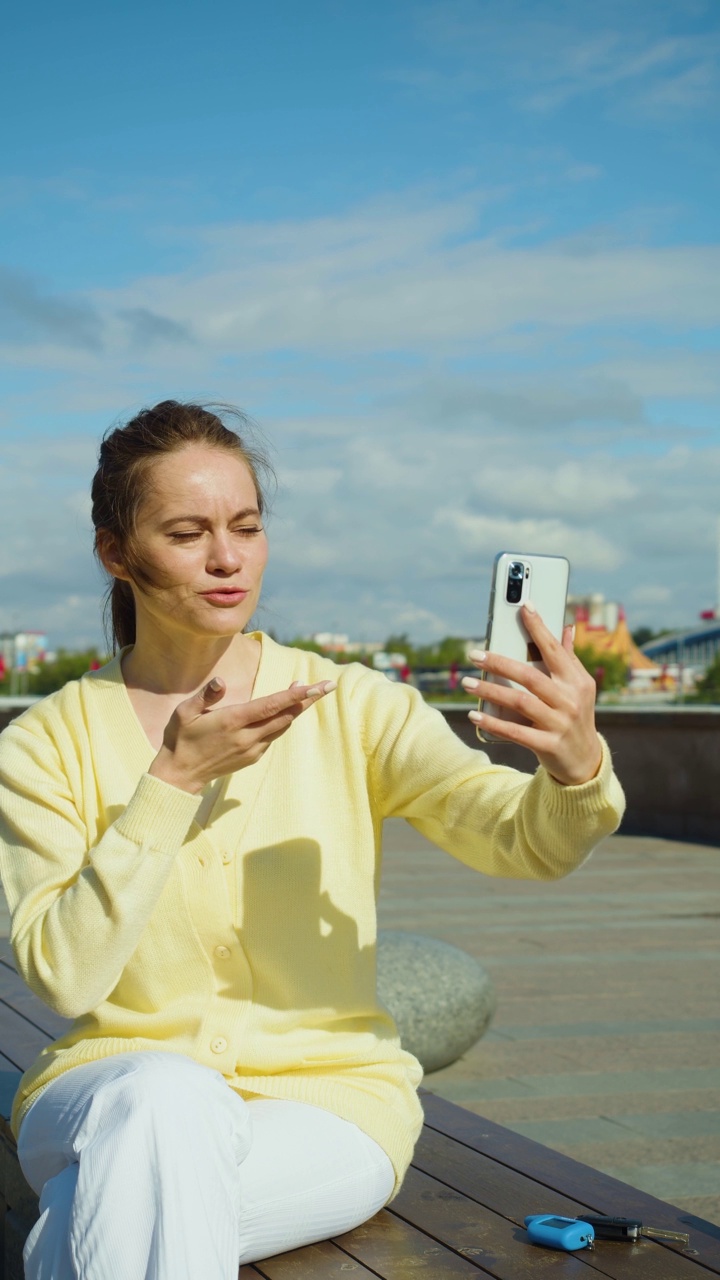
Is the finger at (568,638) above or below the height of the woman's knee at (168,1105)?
above

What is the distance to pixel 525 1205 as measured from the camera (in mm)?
2668

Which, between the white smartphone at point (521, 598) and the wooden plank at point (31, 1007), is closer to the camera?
the white smartphone at point (521, 598)

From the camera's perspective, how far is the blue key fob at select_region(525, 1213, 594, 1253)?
8.00 feet

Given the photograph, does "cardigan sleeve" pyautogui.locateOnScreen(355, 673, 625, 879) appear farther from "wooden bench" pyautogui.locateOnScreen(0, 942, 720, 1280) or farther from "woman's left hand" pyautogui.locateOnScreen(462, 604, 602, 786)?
"wooden bench" pyautogui.locateOnScreen(0, 942, 720, 1280)

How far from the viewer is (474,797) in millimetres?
2762

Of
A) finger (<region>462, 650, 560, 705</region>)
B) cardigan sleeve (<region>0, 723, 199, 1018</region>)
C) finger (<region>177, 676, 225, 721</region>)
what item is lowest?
cardigan sleeve (<region>0, 723, 199, 1018</region>)

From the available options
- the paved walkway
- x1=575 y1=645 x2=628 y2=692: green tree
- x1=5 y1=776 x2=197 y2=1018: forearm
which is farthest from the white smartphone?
x1=575 y1=645 x2=628 y2=692: green tree

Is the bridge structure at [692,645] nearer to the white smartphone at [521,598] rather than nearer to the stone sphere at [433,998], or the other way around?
the stone sphere at [433,998]

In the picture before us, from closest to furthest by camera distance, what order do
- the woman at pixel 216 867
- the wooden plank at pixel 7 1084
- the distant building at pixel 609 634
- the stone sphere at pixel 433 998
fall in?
the woman at pixel 216 867 → the wooden plank at pixel 7 1084 → the stone sphere at pixel 433 998 → the distant building at pixel 609 634

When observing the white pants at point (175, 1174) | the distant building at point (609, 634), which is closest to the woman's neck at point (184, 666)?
the white pants at point (175, 1174)

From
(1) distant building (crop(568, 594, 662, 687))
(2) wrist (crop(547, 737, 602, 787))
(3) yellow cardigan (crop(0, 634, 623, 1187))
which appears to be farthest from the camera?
(1) distant building (crop(568, 594, 662, 687))

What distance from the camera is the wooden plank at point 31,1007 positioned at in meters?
4.18

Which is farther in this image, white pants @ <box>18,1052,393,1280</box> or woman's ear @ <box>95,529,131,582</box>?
woman's ear @ <box>95,529,131,582</box>

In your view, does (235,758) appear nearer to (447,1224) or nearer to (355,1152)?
(355,1152)
